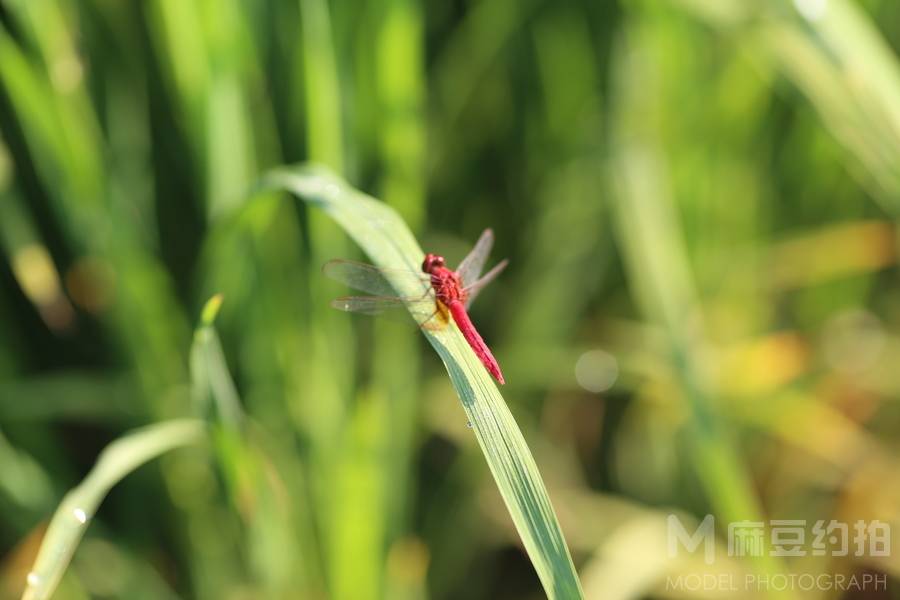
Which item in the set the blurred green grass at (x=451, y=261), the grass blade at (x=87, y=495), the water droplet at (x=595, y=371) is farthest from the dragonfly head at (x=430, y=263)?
the water droplet at (x=595, y=371)

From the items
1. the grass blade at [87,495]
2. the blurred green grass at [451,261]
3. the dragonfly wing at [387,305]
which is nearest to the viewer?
the grass blade at [87,495]

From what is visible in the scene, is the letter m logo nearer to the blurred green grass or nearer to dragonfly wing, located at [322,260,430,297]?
the blurred green grass

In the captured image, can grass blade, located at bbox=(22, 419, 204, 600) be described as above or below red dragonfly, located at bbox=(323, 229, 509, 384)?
below

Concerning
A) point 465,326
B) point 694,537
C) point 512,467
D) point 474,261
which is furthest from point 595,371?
point 512,467

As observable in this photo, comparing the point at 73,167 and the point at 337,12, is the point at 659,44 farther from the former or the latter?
the point at 73,167

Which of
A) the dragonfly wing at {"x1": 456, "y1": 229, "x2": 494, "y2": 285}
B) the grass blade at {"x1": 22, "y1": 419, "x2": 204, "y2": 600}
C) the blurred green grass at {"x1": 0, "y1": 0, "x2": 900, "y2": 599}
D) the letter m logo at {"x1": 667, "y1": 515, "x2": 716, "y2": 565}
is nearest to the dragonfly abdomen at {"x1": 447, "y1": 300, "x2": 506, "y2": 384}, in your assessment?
the dragonfly wing at {"x1": 456, "y1": 229, "x2": 494, "y2": 285}

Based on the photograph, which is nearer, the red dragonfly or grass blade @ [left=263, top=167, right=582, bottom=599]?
grass blade @ [left=263, top=167, right=582, bottom=599]

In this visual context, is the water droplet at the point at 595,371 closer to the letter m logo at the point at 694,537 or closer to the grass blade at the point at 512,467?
the letter m logo at the point at 694,537
